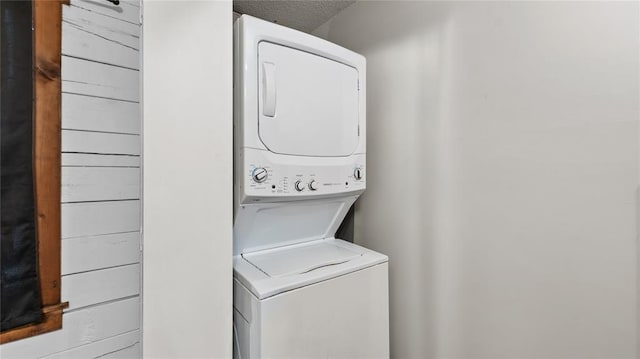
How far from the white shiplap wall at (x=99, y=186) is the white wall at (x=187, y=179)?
24 centimetres

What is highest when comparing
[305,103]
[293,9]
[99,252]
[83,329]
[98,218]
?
[293,9]

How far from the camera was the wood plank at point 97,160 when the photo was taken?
1.00 m

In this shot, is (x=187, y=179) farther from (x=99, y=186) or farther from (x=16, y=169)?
(x=16, y=169)

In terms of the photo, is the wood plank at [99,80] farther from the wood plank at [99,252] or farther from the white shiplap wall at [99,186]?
the wood plank at [99,252]

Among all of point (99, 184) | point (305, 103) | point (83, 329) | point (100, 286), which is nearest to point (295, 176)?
point (305, 103)

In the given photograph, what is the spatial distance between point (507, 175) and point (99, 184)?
1.64m

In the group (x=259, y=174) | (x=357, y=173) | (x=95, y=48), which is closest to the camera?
(x=95, y=48)


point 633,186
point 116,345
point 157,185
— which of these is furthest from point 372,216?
point 116,345

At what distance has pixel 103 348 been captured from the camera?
109 centimetres

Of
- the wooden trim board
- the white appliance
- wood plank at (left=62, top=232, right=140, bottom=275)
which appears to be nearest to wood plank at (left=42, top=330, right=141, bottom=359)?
the wooden trim board

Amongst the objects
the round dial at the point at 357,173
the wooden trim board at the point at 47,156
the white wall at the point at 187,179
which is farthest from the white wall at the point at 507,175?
the wooden trim board at the point at 47,156

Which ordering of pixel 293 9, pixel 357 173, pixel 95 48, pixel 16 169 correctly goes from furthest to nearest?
1. pixel 293 9
2. pixel 357 173
3. pixel 95 48
4. pixel 16 169

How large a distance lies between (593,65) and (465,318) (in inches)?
46.2

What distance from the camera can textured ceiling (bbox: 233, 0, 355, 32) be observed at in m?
1.92
